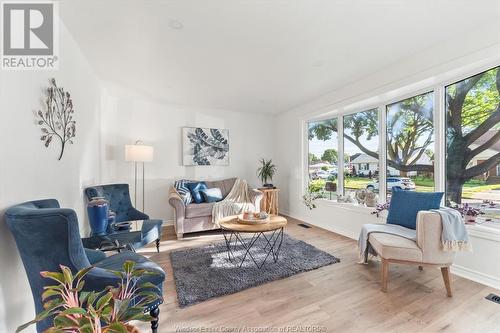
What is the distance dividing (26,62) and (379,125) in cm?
410

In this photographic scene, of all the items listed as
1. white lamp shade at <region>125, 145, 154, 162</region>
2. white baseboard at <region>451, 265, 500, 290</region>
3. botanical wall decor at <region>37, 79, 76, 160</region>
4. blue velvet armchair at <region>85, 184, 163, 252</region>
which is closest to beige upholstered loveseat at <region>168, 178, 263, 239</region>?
blue velvet armchair at <region>85, 184, 163, 252</region>

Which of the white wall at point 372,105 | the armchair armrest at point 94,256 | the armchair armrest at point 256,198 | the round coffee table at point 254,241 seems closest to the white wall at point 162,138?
the white wall at point 372,105

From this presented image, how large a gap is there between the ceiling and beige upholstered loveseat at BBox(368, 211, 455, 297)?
1.84m

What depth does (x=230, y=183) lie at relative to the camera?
4754mm

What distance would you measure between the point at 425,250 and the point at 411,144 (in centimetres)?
165

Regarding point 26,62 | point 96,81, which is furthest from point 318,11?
point 96,81

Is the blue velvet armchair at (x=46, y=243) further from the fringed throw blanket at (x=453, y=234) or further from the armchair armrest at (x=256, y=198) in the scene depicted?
the armchair armrest at (x=256, y=198)

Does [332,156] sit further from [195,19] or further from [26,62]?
[26,62]

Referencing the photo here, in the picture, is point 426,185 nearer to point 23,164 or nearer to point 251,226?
point 251,226

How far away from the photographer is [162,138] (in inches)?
175

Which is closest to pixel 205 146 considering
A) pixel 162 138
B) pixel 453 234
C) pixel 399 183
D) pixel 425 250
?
pixel 162 138

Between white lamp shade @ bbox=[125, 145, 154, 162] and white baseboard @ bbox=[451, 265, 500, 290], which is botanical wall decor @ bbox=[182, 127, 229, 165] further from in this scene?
white baseboard @ bbox=[451, 265, 500, 290]

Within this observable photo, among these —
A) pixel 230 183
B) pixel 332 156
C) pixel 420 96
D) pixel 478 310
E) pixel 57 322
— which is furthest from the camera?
pixel 230 183

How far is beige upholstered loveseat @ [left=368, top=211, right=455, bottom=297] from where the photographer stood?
2.00m
